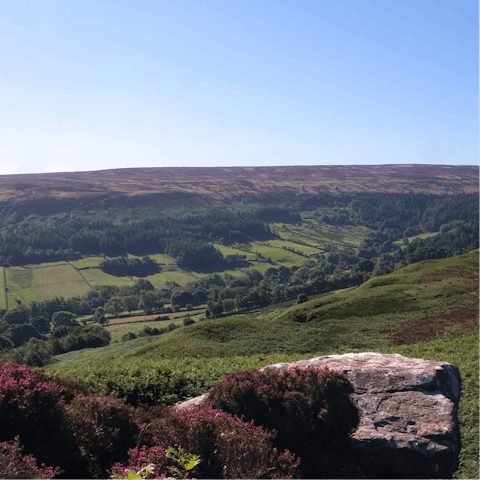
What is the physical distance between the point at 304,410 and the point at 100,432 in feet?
17.3

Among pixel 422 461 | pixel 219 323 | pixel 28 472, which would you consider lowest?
pixel 219 323

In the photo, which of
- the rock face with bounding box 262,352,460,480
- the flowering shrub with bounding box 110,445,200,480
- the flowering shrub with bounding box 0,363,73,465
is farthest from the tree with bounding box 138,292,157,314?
the flowering shrub with bounding box 110,445,200,480

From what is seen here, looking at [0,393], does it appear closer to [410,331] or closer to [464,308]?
[410,331]

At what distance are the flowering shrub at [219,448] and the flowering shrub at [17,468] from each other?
1666 millimetres

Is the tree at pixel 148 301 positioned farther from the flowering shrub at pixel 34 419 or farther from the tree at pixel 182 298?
the flowering shrub at pixel 34 419

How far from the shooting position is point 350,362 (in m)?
14.5

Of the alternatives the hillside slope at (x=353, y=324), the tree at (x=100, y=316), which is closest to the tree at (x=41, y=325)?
the tree at (x=100, y=316)

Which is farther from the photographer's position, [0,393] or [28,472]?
[0,393]

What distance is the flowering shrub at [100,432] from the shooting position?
28.8ft

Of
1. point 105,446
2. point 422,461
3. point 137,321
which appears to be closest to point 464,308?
point 422,461

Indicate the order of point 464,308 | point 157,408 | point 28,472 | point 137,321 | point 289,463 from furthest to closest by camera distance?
point 137,321, point 464,308, point 157,408, point 289,463, point 28,472

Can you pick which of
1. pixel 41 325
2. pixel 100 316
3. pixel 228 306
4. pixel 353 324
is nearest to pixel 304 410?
pixel 353 324

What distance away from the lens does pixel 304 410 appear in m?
10.3

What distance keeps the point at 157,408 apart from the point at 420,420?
7.96 meters
